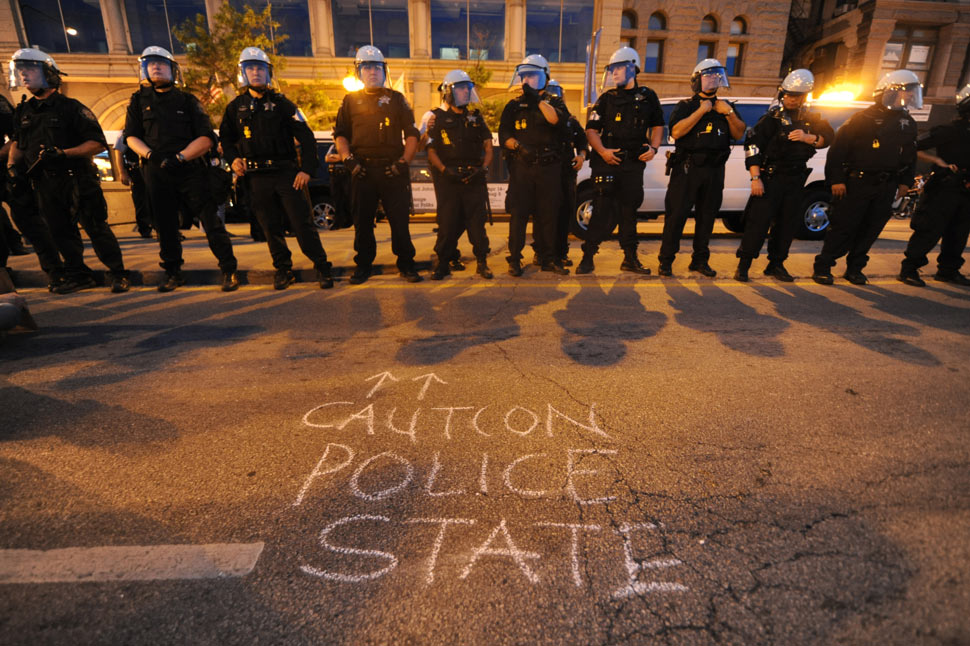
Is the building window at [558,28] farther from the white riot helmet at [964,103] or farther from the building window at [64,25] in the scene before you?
the white riot helmet at [964,103]

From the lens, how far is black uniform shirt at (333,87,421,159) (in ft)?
16.2

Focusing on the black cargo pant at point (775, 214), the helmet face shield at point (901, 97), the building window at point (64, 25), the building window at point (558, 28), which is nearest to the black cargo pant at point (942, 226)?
the helmet face shield at point (901, 97)

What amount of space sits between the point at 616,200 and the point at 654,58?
2559cm

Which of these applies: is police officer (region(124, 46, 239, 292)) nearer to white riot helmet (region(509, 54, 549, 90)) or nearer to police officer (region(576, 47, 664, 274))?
white riot helmet (region(509, 54, 549, 90))

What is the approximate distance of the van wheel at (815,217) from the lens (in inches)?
314

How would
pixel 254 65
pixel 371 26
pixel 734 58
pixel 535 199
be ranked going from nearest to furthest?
pixel 254 65 < pixel 535 199 < pixel 371 26 < pixel 734 58

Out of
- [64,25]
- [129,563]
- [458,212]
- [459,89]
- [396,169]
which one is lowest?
[129,563]

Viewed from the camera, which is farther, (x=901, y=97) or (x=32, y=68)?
(x=901, y=97)

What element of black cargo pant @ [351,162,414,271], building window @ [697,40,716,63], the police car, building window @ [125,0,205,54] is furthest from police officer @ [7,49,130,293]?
building window @ [697,40,716,63]

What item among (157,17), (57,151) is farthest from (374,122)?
(157,17)

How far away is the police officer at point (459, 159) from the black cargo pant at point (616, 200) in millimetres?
1306

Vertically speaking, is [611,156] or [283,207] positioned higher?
[611,156]

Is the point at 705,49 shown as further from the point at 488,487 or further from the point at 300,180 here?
the point at 488,487

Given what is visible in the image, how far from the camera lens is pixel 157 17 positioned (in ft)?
77.6
